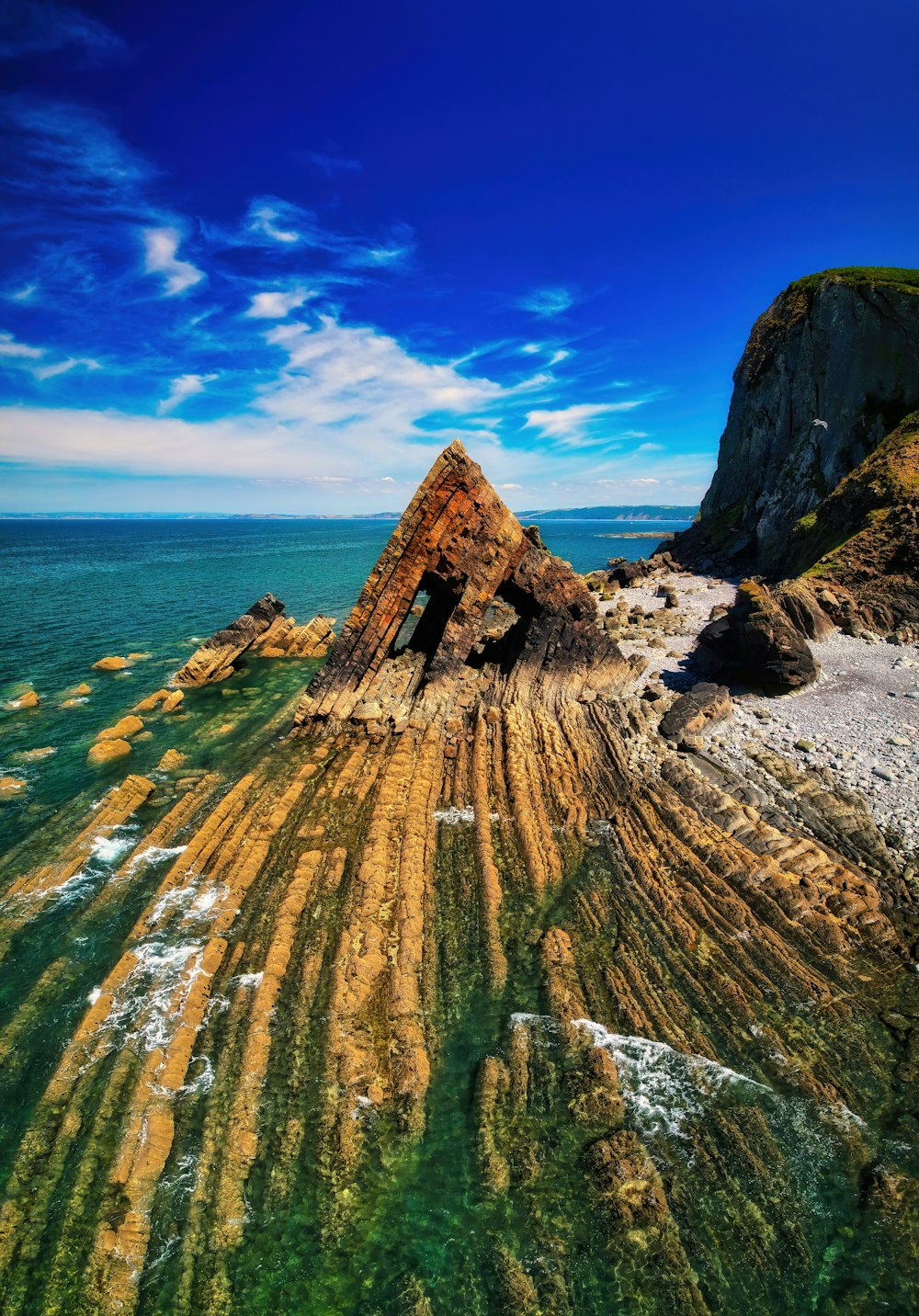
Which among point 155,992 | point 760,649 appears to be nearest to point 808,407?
point 760,649

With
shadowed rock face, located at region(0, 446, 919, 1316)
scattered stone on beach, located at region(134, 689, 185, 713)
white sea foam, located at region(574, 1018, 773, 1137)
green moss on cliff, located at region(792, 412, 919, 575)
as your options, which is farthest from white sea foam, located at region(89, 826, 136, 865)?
green moss on cliff, located at region(792, 412, 919, 575)

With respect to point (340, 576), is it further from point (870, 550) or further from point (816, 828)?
point (816, 828)

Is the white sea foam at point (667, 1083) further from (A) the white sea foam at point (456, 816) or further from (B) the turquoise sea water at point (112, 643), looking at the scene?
(B) the turquoise sea water at point (112, 643)

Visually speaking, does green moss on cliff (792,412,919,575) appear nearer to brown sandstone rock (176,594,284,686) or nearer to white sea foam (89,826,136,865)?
brown sandstone rock (176,594,284,686)

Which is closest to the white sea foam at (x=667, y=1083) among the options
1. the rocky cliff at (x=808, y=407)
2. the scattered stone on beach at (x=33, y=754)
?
the scattered stone on beach at (x=33, y=754)

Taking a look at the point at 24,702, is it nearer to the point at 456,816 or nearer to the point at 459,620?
the point at 459,620
